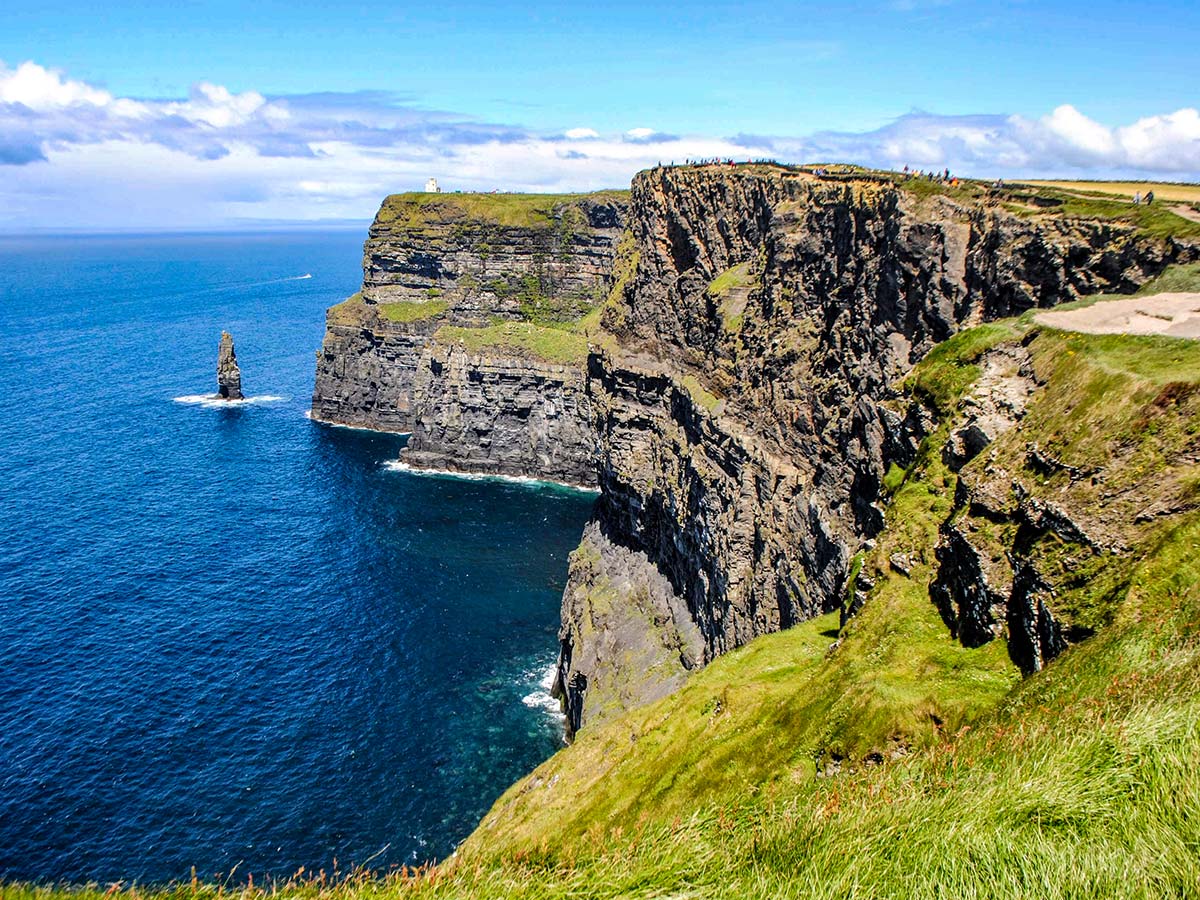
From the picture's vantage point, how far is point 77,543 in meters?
102

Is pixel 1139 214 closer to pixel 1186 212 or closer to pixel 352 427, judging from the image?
pixel 1186 212

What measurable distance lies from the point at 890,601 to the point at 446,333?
445 ft

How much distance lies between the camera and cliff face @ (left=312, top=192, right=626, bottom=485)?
478 feet

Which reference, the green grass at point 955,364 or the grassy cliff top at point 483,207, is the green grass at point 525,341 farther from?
the green grass at point 955,364

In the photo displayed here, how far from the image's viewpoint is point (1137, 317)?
33.9 m

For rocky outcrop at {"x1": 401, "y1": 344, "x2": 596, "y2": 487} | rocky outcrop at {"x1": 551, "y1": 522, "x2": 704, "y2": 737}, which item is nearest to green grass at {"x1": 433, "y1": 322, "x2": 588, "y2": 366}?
rocky outcrop at {"x1": 401, "y1": 344, "x2": 596, "y2": 487}

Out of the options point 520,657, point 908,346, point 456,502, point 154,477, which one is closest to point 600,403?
point 520,657

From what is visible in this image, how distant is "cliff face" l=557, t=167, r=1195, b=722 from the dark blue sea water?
1205 cm

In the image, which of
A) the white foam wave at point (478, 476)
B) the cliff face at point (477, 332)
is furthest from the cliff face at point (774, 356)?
the cliff face at point (477, 332)

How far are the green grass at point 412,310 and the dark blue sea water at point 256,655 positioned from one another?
133ft

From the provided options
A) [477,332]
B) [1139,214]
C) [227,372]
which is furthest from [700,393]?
[227,372]

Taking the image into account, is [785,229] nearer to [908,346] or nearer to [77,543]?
[908,346]

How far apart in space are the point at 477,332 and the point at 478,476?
96.8 ft

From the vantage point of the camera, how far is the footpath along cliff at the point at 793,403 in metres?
33.5
